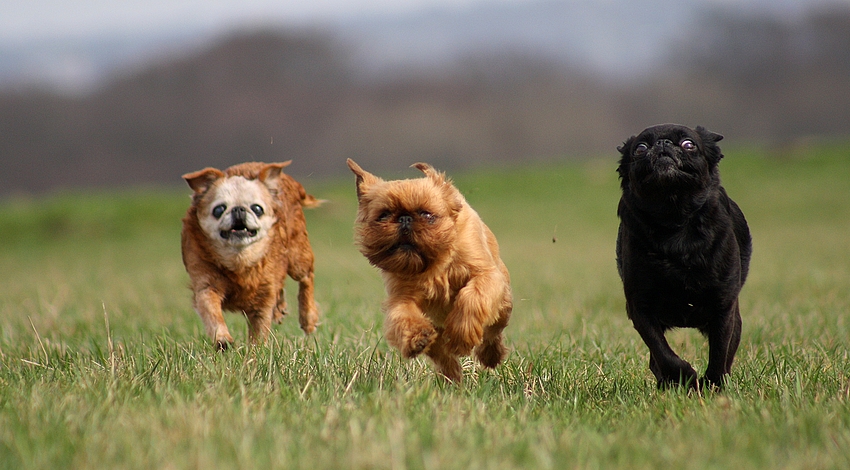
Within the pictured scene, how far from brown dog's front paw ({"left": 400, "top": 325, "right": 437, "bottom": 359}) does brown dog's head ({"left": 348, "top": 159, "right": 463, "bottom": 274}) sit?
1.15ft

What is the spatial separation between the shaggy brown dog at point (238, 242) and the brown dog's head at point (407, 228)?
3.80ft

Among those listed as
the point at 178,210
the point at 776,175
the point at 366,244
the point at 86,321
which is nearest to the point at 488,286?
the point at 366,244

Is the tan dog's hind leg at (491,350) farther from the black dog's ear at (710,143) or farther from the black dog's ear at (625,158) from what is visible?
the black dog's ear at (710,143)

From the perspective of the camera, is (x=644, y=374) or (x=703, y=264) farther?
(x=644, y=374)

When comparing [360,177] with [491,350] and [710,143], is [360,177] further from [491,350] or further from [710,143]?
[710,143]

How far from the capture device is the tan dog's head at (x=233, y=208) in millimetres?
4828

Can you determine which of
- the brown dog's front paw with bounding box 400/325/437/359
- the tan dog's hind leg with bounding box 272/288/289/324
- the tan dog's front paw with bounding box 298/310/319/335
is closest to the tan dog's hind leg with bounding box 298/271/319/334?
the tan dog's front paw with bounding box 298/310/319/335

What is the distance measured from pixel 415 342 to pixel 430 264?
0.46 meters

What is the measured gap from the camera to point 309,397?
347 cm

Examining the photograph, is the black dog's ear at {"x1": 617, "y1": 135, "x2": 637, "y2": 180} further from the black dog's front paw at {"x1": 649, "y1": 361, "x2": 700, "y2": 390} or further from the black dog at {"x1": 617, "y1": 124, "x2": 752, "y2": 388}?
the black dog's front paw at {"x1": 649, "y1": 361, "x2": 700, "y2": 390}

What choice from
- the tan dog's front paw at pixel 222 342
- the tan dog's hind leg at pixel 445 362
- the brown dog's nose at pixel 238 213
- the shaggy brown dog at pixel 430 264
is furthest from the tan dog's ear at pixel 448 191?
the tan dog's front paw at pixel 222 342

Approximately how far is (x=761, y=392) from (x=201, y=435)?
2524mm

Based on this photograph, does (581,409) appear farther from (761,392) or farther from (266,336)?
(266,336)

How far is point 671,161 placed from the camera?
3.91 metres
